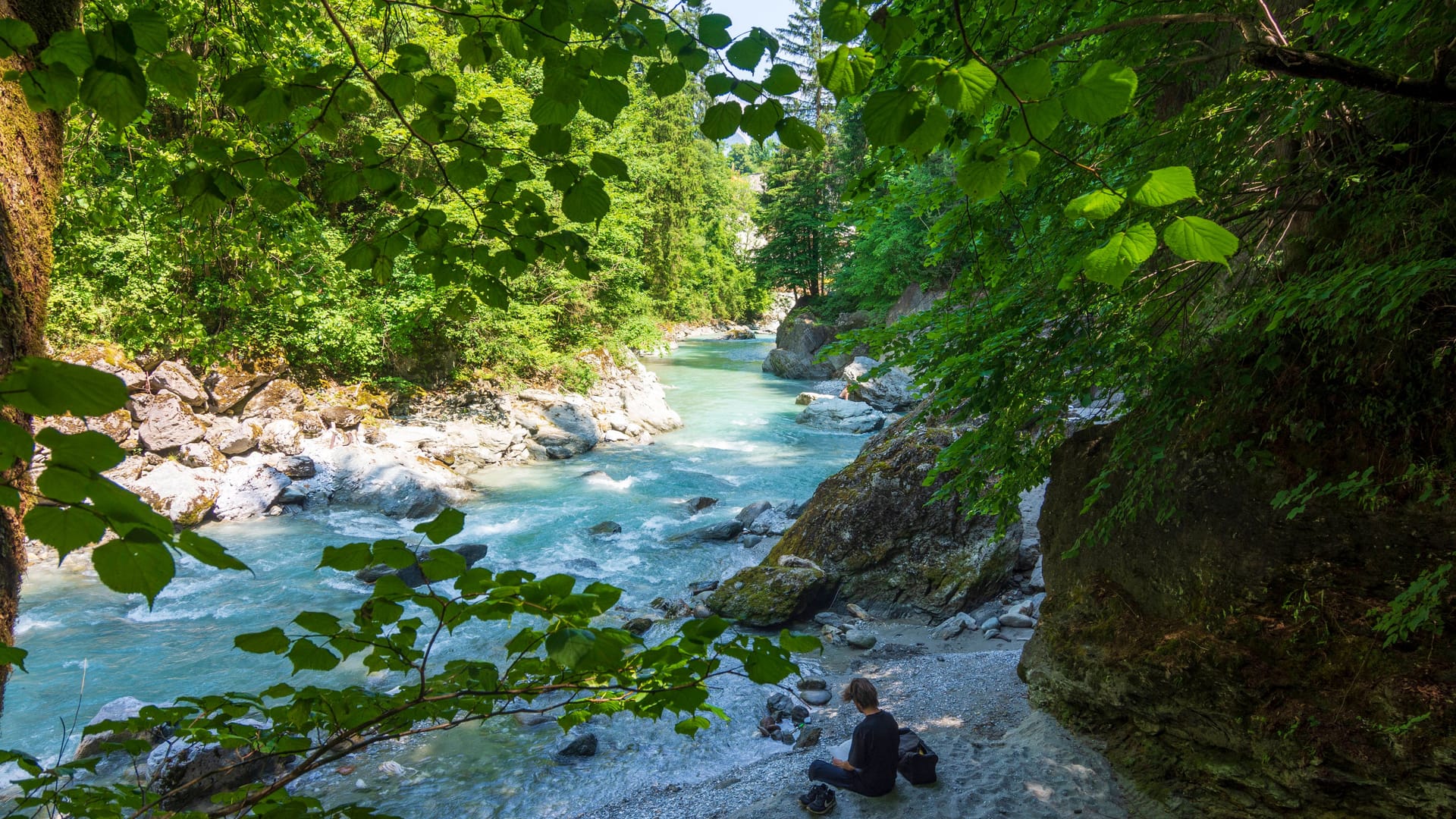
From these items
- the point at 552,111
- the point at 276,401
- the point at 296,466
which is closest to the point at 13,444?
the point at 552,111

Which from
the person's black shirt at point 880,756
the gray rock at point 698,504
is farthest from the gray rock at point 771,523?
the person's black shirt at point 880,756

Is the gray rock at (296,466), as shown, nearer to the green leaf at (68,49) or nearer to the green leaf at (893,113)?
the green leaf at (68,49)

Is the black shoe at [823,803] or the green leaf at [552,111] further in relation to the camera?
the black shoe at [823,803]

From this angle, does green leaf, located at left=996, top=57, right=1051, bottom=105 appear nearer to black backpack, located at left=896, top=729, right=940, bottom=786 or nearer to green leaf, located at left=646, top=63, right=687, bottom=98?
green leaf, located at left=646, top=63, right=687, bottom=98

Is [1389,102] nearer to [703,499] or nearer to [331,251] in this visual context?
[703,499]

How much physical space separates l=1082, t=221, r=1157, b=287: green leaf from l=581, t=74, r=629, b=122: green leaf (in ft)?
3.45

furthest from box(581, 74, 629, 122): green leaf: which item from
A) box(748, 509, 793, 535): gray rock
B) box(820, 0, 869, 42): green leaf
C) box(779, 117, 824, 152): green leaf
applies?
box(748, 509, 793, 535): gray rock

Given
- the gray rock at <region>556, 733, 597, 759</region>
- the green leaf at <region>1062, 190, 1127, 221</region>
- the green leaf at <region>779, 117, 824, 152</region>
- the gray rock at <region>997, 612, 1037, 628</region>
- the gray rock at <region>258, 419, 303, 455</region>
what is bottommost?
the gray rock at <region>556, 733, 597, 759</region>

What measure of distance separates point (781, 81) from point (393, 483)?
39.8 feet

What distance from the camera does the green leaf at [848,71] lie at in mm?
1403

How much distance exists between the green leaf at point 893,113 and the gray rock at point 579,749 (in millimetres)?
5826

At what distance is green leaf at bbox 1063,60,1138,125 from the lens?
45.9 inches

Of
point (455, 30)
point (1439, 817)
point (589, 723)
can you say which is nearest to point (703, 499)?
point (589, 723)

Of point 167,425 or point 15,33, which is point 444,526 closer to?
point 15,33
